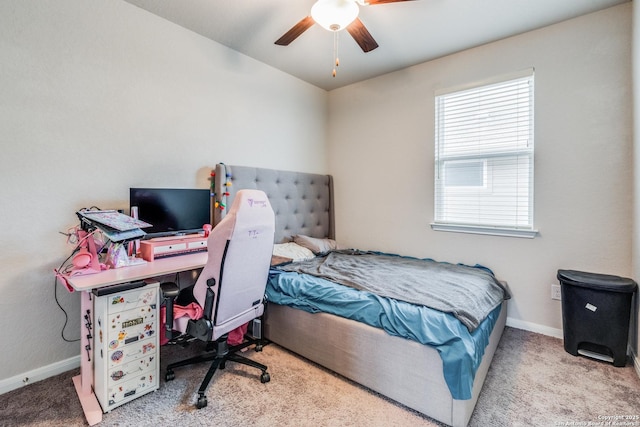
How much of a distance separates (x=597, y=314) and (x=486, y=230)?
3.13 ft

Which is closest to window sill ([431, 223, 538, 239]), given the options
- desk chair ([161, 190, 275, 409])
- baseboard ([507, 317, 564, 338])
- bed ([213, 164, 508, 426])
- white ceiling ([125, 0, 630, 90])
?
bed ([213, 164, 508, 426])

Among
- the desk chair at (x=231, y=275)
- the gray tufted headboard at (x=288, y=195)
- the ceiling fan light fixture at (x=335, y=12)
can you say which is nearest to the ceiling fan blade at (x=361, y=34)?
the ceiling fan light fixture at (x=335, y=12)

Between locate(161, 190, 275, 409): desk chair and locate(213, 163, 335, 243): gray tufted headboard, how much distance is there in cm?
107

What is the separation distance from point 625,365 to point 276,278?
250 cm

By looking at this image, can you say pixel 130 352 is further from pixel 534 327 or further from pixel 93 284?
pixel 534 327

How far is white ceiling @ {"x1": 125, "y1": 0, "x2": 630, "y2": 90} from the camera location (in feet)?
7.20

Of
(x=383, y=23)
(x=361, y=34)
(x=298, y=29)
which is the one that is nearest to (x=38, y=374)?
(x=298, y=29)

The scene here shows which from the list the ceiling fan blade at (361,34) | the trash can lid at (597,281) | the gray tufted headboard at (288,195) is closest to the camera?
the ceiling fan blade at (361,34)

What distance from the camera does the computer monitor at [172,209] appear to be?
218 cm

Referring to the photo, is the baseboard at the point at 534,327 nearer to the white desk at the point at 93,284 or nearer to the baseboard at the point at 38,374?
the white desk at the point at 93,284

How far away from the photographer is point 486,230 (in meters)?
2.78

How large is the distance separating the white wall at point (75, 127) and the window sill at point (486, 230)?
2299 mm

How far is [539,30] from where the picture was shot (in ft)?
8.22

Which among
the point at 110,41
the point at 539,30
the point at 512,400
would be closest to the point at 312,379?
the point at 512,400
